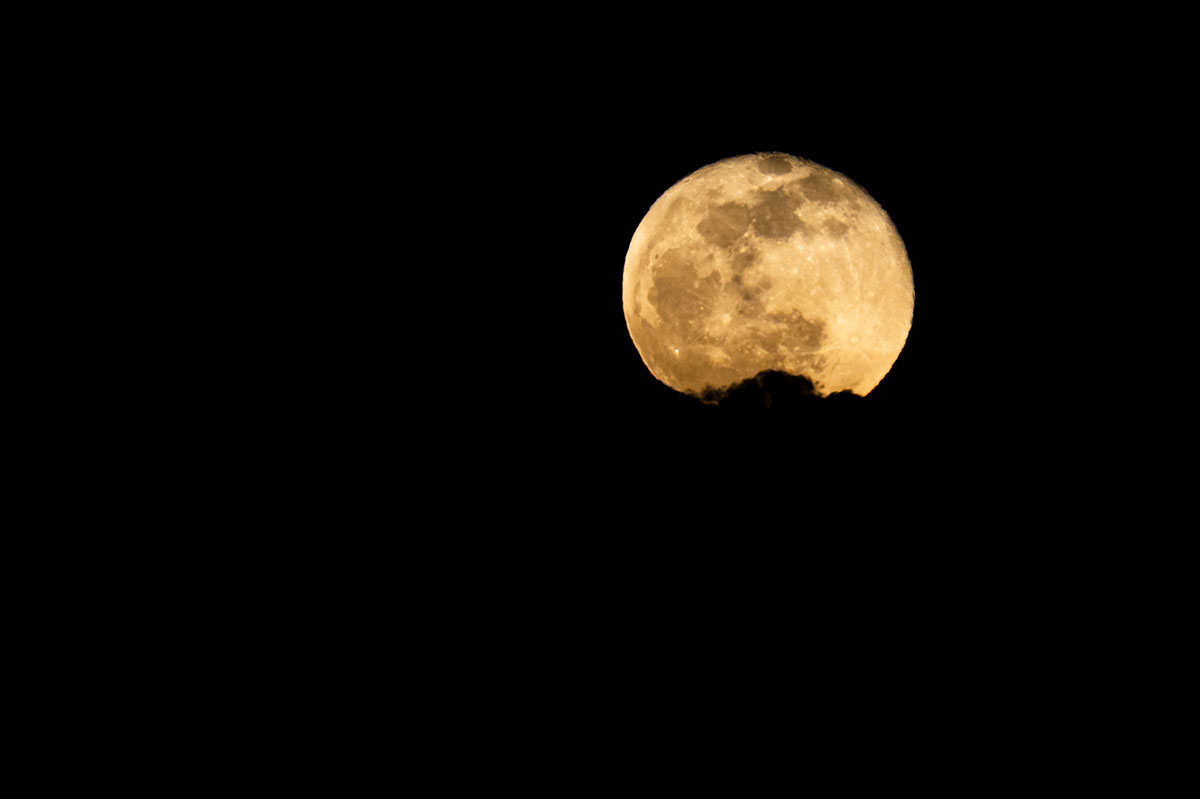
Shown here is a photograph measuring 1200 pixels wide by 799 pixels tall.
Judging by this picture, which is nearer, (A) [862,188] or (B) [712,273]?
(B) [712,273]

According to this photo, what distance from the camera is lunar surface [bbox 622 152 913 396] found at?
3.52 m

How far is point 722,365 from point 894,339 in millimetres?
837

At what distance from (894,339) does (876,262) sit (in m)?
0.38

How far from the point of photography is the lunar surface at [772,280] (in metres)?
3.52

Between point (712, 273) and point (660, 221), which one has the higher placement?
point (660, 221)

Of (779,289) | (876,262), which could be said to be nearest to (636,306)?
(779,289)

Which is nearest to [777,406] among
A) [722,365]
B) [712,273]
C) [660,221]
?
[722,365]

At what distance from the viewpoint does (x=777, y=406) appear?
3.68 metres

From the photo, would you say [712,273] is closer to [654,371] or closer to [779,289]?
[779,289]

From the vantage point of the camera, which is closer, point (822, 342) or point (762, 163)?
point (822, 342)

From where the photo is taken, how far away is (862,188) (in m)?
3.98

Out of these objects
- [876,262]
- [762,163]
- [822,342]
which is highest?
[762,163]

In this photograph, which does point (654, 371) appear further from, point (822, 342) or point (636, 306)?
point (822, 342)

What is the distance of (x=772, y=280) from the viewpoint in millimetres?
3506
